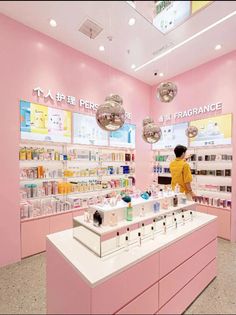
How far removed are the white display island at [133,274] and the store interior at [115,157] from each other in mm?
11

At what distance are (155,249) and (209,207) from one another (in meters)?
3.00

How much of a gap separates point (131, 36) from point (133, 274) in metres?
3.74

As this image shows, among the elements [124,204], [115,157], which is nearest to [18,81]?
[115,157]

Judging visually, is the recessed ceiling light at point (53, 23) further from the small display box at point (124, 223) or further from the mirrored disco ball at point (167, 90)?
the small display box at point (124, 223)

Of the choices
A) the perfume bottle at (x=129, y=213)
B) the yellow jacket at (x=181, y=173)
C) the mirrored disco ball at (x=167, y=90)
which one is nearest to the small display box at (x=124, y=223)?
the perfume bottle at (x=129, y=213)

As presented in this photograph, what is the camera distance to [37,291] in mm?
2264

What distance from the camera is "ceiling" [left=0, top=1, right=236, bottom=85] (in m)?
2.75

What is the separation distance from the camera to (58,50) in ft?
11.6

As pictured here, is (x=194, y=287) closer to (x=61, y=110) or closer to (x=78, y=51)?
(x=61, y=110)

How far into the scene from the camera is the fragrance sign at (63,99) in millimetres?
3314

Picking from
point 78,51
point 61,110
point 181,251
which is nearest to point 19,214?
point 61,110

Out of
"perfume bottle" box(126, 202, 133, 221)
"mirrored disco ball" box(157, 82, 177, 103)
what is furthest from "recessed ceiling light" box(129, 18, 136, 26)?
"perfume bottle" box(126, 202, 133, 221)

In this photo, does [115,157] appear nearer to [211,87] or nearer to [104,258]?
[211,87]

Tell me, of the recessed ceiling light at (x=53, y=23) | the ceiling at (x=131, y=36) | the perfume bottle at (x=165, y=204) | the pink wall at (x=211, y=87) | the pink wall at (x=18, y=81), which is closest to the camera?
the perfume bottle at (x=165, y=204)
